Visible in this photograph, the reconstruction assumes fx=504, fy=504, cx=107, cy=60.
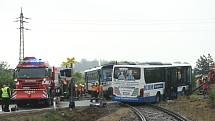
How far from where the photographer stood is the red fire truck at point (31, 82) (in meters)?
32.4

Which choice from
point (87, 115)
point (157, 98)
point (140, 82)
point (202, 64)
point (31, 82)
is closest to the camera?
point (87, 115)

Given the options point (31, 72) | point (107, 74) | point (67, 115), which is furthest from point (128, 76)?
point (107, 74)

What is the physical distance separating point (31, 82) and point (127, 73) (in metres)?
6.64

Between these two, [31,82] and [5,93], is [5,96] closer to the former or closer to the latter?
[5,93]

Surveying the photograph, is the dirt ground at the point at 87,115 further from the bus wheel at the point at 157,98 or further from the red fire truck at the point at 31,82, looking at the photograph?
the bus wheel at the point at 157,98

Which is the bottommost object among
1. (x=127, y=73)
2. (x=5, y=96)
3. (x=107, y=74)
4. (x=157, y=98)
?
(x=157, y=98)

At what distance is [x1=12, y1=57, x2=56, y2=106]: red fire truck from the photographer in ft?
106

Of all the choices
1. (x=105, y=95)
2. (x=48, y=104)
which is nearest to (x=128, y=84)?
(x=48, y=104)

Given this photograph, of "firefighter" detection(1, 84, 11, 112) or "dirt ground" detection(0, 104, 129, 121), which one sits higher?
"firefighter" detection(1, 84, 11, 112)

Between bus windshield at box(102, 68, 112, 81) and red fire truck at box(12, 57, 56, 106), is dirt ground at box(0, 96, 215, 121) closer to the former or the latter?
red fire truck at box(12, 57, 56, 106)

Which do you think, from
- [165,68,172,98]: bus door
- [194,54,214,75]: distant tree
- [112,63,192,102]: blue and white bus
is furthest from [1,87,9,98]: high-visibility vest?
[194,54,214,75]: distant tree

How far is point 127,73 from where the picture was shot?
34.6 m

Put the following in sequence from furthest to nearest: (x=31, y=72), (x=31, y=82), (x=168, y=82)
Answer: (x=168, y=82) → (x=31, y=72) → (x=31, y=82)

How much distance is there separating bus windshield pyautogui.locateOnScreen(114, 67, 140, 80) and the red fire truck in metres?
5.11
